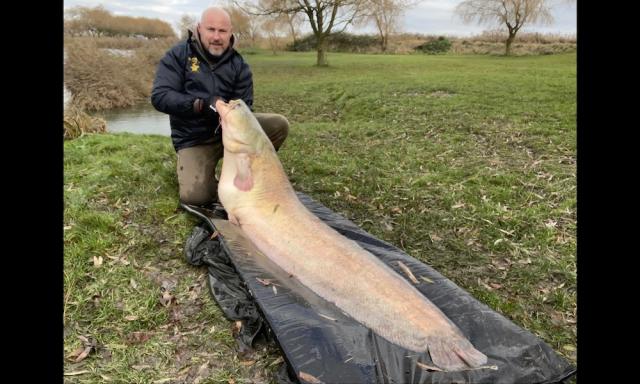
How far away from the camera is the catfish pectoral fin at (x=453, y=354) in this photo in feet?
6.70

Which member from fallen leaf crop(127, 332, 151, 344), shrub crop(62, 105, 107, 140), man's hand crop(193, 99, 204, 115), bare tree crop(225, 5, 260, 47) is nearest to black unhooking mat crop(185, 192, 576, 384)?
fallen leaf crop(127, 332, 151, 344)

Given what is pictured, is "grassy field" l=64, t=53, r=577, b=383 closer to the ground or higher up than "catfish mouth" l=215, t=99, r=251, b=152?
closer to the ground

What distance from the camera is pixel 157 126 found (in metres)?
11.7

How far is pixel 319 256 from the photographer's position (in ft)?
8.76

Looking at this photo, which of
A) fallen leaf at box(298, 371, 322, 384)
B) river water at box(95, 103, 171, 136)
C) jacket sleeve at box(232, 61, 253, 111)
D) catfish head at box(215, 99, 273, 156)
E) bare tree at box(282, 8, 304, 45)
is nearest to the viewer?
fallen leaf at box(298, 371, 322, 384)

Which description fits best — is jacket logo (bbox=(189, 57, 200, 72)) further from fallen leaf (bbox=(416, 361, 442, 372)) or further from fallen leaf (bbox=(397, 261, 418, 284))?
fallen leaf (bbox=(416, 361, 442, 372))

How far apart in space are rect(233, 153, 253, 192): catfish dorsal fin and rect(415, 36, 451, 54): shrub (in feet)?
115

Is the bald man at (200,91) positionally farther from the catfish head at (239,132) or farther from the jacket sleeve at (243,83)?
the catfish head at (239,132)

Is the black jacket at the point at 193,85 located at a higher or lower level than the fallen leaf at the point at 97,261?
higher

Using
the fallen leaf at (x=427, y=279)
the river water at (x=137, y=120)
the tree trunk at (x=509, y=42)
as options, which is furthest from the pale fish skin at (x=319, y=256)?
the tree trunk at (x=509, y=42)

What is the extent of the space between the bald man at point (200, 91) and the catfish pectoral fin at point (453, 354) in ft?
8.07

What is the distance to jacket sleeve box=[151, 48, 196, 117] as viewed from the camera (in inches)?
147

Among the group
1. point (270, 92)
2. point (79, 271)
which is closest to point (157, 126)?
point (270, 92)
